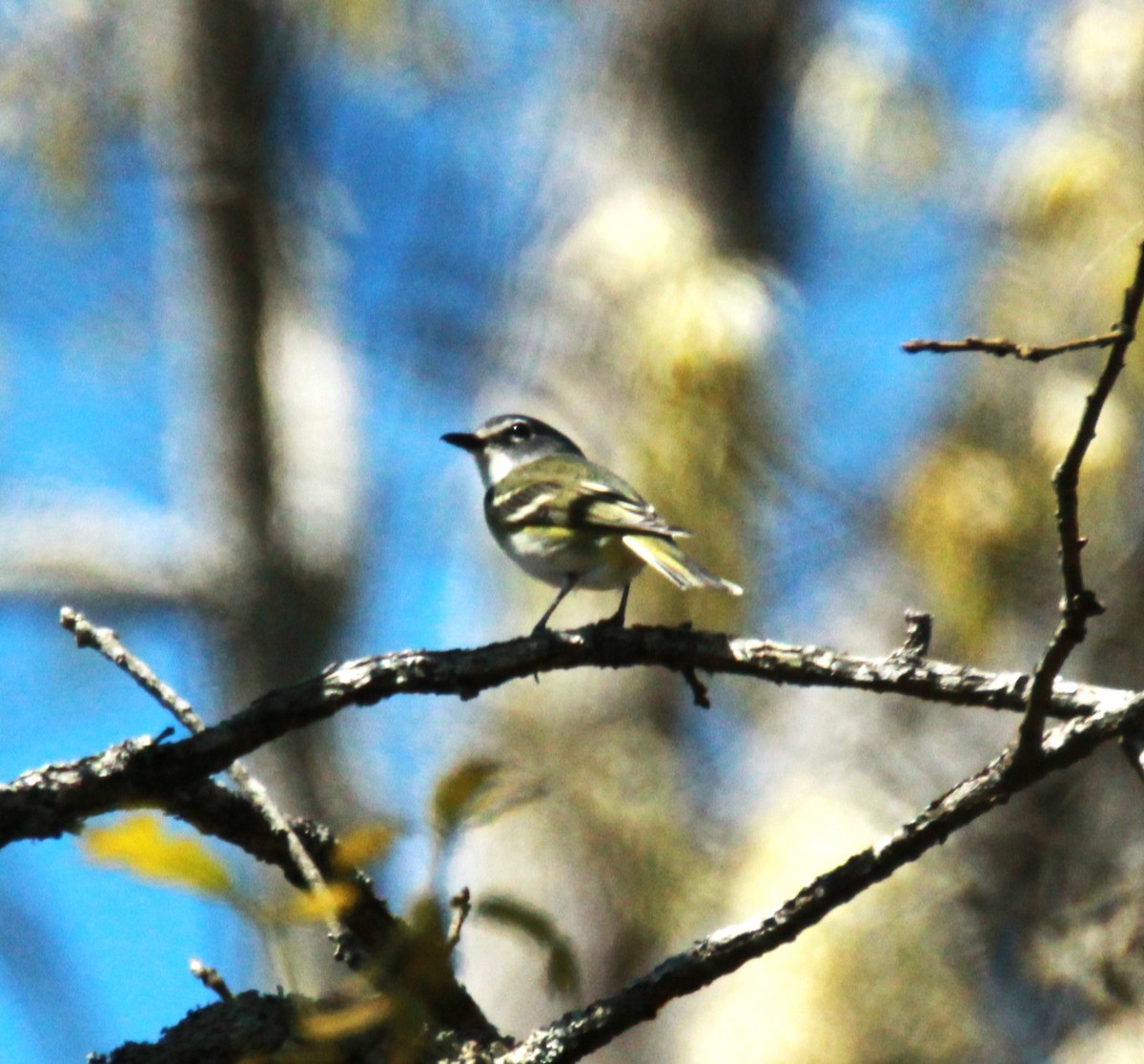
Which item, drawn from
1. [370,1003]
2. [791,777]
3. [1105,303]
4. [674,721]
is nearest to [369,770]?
[674,721]

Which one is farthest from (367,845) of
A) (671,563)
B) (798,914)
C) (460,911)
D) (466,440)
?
(466,440)

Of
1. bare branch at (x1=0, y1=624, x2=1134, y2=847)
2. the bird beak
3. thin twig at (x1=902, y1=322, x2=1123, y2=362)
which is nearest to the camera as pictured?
thin twig at (x1=902, y1=322, x2=1123, y2=362)

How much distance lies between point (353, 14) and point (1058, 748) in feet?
16.5

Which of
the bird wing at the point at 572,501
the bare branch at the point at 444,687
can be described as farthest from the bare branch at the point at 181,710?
the bird wing at the point at 572,501

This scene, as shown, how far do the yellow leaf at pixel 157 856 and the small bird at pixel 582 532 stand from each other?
2047 millimetres

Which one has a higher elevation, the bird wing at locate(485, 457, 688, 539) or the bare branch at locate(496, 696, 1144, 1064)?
the bird wing at locate(485, 457, 688, 539)

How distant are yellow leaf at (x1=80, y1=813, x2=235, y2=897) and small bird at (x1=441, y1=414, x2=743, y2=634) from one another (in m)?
2.05

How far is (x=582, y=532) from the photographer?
340 cm

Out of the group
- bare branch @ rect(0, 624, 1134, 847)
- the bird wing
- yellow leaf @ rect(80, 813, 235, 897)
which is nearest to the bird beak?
the bird wing

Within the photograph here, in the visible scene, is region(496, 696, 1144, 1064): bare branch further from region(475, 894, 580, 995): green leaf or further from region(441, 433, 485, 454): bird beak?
region(441, 433, 485, 454): bird beak

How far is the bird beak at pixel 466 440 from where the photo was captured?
4.61 metres

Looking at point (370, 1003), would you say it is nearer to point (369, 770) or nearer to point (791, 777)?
point (791, 777)

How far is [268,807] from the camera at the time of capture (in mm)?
1361

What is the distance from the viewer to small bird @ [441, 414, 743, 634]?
3.14 metres
